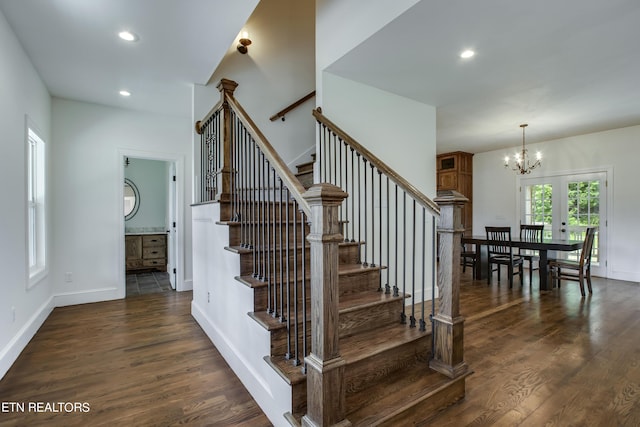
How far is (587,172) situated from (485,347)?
16.6 ft

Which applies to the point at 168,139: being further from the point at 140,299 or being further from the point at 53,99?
the point at 140,299

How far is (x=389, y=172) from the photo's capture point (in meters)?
2.43

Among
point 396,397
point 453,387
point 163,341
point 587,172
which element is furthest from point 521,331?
point 587,172

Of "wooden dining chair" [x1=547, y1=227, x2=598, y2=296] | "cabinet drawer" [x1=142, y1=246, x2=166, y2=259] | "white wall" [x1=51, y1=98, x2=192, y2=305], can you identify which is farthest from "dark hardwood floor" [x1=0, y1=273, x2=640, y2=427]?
"cabinet drawer" [x1=142, y1=246, x2=166, y2=259]

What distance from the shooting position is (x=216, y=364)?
2348mm

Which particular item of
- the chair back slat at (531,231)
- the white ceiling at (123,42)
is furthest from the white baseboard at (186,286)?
the chair back slat at (531,231)

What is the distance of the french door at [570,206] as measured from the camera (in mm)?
5590

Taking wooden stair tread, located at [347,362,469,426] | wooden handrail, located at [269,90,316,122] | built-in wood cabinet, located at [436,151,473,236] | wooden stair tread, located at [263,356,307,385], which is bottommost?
wooden stair tread, located at [347,362,469,426]

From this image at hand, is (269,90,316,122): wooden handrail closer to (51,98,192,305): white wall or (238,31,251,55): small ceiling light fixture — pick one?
(238,31,251,55): small ceiling light fixture

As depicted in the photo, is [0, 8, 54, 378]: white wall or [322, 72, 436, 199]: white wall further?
[322, 72, 436, 199]: white wall

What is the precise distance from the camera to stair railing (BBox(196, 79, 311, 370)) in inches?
66.9

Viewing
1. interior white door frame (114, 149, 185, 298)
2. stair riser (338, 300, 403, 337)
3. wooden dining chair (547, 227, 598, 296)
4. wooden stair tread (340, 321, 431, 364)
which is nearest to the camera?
wooden stair tread (340, 321, 431, 364)

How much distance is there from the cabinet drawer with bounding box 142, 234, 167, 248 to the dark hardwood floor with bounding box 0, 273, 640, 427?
2405 mm

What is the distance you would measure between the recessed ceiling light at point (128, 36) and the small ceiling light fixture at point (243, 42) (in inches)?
54.9
